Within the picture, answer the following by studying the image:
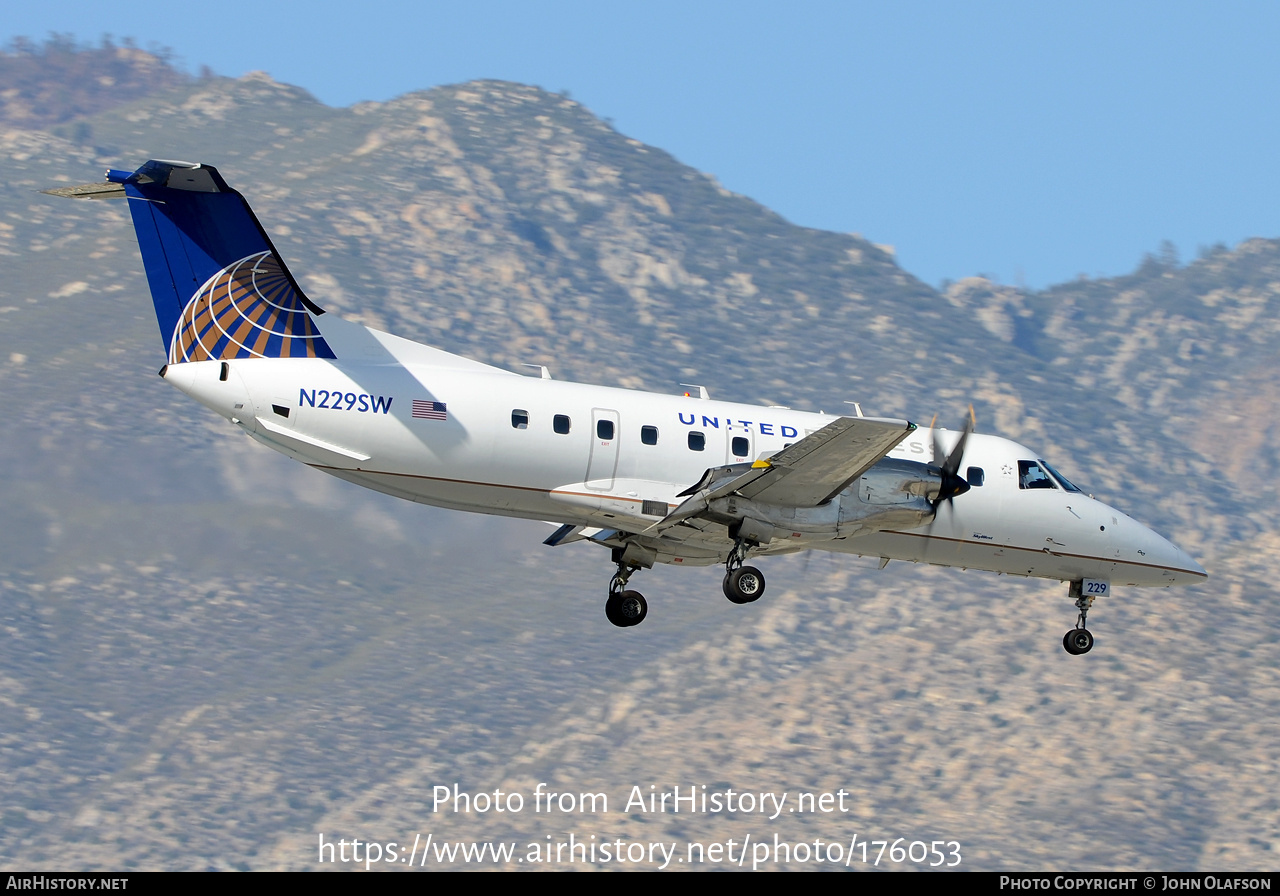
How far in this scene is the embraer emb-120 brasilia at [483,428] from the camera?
31.3 m

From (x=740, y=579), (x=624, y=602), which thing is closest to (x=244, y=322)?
(x=624, y=602)

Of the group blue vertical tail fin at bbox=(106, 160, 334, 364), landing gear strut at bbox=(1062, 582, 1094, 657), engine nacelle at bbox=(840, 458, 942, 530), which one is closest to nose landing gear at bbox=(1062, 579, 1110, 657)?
landing gear strut at bbox=(1062, 582, 1094, 657)

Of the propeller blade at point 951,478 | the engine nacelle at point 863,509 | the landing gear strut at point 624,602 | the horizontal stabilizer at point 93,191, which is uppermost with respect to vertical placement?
the horizontal stabilizer at point 93,191

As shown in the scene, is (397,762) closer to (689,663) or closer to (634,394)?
(689,663)

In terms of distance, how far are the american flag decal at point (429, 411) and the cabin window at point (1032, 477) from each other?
42.8 feet

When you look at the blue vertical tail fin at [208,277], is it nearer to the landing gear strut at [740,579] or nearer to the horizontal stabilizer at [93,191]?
the horizontal stabilizer at [93,191]

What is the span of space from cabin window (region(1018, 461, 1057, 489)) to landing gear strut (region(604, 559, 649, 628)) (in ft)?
28.6

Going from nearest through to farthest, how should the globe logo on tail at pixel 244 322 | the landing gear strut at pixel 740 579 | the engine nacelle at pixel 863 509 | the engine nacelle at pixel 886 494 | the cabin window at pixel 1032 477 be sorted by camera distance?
the globe logo on tail at pixel 244 322 → the landing gear strut at pixel 740 579 → the engine nacelle at pixel 863 509 → the engine nacelle at pixel 886 494 → the cabin window at pixel 1032 477

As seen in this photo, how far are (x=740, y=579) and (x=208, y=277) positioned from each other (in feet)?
39.2

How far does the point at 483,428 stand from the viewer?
31875 mm

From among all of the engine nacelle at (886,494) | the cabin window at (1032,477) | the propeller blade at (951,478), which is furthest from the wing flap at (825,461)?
the cabin window at (1032,477)

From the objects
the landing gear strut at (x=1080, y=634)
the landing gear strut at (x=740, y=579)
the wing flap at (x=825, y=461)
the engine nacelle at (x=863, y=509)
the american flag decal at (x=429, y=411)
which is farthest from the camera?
the landing gear strut at (x=1080, y=634)

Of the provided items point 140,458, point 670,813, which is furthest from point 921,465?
point 140,458
